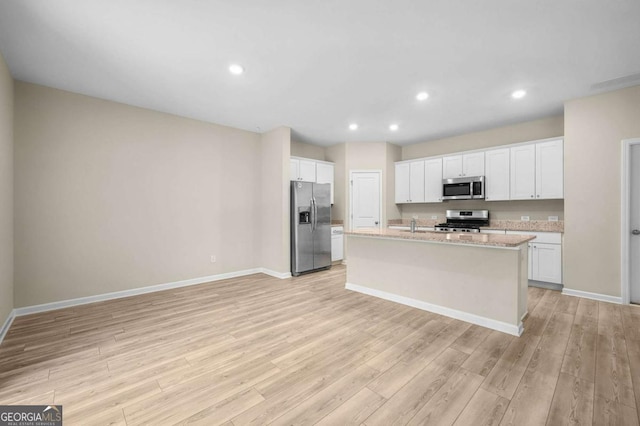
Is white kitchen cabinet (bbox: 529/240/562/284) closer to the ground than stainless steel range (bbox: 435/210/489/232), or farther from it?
closer to the ground

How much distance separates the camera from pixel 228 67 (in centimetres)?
304

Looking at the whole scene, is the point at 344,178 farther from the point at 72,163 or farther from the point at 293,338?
the point at 72,163

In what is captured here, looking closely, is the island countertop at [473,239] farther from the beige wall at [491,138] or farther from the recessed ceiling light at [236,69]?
the beige wall at [491,138]

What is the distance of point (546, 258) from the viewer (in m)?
4.31

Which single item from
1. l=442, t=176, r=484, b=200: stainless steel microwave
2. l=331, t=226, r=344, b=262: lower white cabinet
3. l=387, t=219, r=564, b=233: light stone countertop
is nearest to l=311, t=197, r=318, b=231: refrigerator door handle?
l=331, t=226, r=344, b=262: lower white cabinet

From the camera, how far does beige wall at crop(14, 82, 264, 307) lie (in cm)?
339

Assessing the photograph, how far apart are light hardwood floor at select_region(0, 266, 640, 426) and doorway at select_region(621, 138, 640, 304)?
391mm

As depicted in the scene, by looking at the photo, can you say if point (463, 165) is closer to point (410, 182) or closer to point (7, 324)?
point (410, 182)

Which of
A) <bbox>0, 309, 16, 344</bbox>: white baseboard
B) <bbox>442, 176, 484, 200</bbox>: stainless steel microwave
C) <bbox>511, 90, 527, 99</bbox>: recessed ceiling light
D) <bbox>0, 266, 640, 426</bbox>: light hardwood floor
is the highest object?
<bbox>511, 90, 527, 99</bbox>: recessed ceiling light

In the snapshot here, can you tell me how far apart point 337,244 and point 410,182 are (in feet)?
7.28

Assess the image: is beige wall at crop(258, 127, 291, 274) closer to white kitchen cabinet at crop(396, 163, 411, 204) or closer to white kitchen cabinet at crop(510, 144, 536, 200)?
white kitchen cabinet at crop(396, 163, 411, 204)

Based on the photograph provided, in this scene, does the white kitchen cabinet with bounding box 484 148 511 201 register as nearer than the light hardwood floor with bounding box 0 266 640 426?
No

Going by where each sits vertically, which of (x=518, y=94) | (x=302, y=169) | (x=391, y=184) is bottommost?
(x=391, y=184)

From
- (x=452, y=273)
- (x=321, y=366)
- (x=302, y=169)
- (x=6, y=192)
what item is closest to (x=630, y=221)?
(x=452, y=273)
